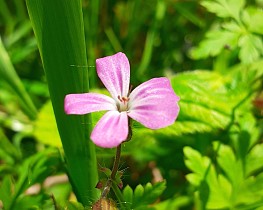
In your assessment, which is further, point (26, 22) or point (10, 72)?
point (26, 22)

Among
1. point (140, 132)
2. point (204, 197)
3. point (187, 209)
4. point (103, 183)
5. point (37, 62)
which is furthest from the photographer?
point (37, 62)

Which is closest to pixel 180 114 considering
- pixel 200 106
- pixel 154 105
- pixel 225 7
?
pixel 200 106

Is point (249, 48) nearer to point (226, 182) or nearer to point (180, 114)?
point (180, 114)

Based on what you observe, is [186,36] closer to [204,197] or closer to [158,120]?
[204,197]

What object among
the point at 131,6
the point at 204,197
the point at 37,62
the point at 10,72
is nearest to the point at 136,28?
the point at 131,6

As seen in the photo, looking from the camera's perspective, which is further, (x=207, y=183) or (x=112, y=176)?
(x=207, y=183)

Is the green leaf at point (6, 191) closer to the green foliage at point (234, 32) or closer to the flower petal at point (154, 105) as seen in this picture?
the flower petal at point (154, 105)

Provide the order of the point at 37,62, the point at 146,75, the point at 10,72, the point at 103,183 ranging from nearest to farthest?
the point at 103,183, the point at 10,72, the point at 146,75, the point at 37,62
